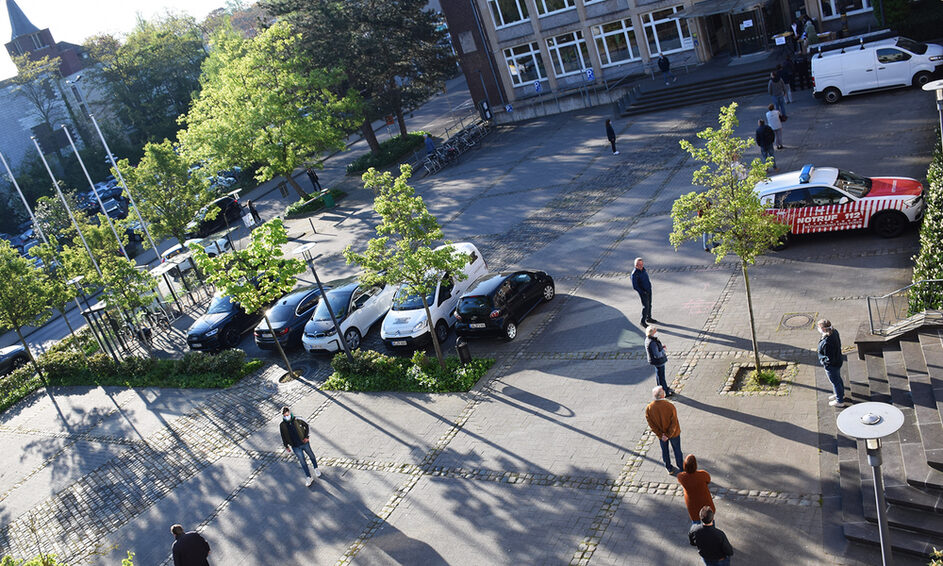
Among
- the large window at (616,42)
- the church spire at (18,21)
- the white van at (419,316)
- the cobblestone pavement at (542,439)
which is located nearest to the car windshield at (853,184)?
the cobblestone pavement at (542,439)

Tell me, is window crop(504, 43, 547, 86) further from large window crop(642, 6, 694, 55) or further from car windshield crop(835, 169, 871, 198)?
car windshield crop(835, 169, 871, 198)

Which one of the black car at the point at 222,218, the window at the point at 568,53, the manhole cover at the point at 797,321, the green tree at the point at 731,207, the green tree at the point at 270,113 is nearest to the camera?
the green tree at the point at 731,207

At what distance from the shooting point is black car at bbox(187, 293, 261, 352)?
2194 centimetres

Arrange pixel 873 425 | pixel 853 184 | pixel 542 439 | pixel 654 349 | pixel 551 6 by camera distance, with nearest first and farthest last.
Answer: pixel 873 425 < pixel 654 349 < pixel 542 439 < pixel 853 184 < pixel 551 6

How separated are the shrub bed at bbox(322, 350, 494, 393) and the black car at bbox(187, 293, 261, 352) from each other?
5776 mm

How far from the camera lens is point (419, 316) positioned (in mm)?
17969

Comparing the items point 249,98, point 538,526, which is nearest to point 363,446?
point 538,526

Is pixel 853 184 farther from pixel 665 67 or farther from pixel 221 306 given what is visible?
pixel 665 67

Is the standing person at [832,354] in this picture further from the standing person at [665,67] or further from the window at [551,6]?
the window at [551,6]

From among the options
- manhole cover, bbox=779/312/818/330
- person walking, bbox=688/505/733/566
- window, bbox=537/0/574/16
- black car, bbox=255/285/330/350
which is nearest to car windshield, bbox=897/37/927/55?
manhole cover, bbox=779/312/818/330

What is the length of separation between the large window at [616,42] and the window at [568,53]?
2.90 ft

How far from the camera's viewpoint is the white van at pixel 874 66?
23766 millimetres

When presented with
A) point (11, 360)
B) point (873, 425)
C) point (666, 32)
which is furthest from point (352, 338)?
point (666, 32)

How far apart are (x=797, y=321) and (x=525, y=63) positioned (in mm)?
30289
